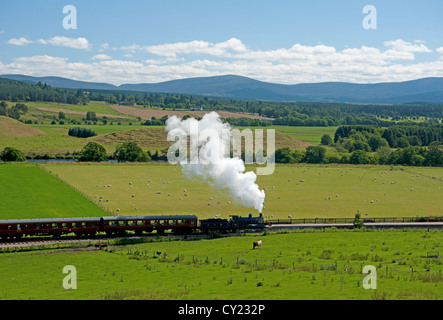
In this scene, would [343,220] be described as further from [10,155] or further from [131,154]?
[10,155]

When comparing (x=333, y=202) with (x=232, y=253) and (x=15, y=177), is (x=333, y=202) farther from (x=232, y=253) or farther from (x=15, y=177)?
(x=15, y=177)

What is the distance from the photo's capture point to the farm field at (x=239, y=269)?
111 ft

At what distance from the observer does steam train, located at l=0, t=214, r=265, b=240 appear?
195 feet

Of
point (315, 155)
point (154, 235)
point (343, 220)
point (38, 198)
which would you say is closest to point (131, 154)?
point (315, 155)

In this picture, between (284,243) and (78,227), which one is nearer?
(284,243)

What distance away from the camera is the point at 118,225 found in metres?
63.2

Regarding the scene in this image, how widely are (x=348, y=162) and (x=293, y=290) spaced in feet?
457

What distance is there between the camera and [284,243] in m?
57.3

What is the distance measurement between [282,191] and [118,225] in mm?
46231

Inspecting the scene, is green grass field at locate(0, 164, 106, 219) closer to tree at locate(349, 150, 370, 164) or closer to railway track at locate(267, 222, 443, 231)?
railway track at locate(267, 222, 443, 231)

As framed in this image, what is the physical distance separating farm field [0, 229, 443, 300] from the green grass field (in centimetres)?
2118

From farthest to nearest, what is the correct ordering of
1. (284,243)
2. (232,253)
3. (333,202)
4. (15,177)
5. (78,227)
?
1. (15,177)
2. (333,202)
3. (78,227)
4. (284,243)
5. (232,253)
